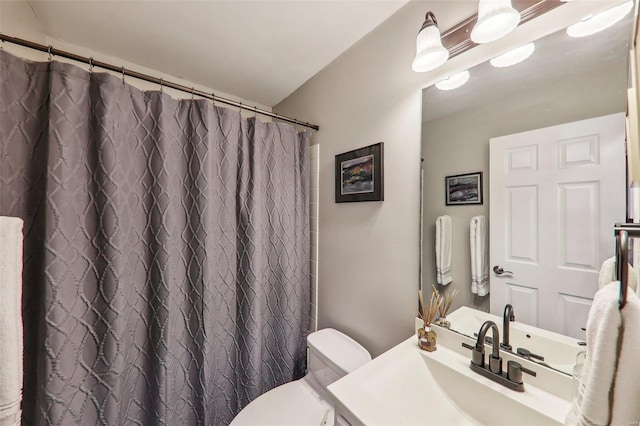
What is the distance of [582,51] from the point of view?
0.70 metres

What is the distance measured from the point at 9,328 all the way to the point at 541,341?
5.17ft

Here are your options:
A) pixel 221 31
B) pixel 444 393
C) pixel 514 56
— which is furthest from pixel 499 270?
pixel 221 31

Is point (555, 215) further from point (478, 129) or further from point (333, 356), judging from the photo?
point (333, 356)

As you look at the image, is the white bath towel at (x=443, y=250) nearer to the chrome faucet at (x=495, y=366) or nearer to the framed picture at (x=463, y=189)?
the framed picture at (x=463, y=189)

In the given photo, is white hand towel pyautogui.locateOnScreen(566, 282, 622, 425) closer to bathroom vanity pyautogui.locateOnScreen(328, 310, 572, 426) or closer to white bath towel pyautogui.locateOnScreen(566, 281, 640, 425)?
white bath towel pyautogui.locateOnScreen(566, 281, 640, 425)

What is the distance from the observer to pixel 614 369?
1.18 ft

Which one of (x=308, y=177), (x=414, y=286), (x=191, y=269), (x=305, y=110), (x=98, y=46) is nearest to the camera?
(x=414, y=286)

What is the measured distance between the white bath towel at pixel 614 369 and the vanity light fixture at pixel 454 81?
34.4 inches

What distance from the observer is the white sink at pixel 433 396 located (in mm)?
654

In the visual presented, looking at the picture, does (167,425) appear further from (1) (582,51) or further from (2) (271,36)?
(1) (582,51)

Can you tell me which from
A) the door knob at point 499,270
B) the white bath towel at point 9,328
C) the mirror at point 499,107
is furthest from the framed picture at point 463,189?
the white bath towel at point 9,328

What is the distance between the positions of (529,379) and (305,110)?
1.82m

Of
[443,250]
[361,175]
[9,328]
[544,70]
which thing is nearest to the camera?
[9,328]

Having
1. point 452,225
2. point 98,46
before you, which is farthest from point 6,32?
point 452,225
